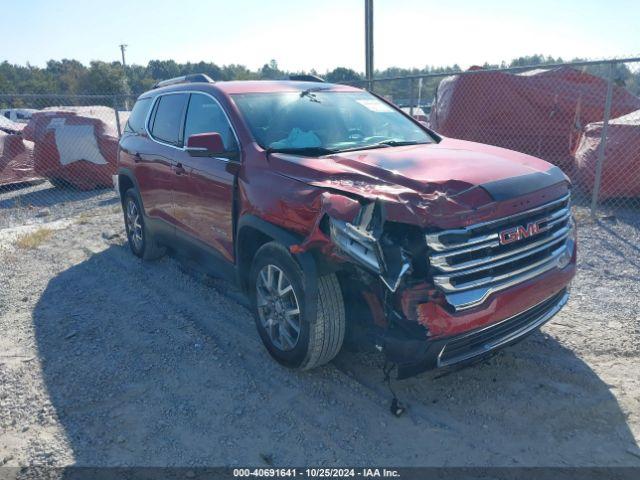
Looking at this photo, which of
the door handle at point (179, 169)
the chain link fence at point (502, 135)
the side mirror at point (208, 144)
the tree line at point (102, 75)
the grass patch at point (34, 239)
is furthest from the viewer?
the tree line at point (102, 75)

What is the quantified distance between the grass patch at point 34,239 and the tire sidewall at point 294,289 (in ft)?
16.6

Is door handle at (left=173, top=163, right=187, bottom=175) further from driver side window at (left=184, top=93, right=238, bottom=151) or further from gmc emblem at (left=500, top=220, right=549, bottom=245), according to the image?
gmc emblem at (left=500, top=220, right=549, bottom=245)

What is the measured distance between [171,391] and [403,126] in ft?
9.51

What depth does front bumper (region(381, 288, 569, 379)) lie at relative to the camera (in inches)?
113

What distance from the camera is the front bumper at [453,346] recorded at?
2861 millimetres

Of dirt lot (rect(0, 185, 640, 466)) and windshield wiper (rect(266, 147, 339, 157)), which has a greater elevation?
windshield wiper (rect(266, 147, 339, 157))

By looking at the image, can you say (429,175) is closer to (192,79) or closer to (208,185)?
(208,185)

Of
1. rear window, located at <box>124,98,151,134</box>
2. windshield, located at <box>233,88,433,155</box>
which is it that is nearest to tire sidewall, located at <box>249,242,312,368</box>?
windshield, located at <box>233,88,433,155</box>

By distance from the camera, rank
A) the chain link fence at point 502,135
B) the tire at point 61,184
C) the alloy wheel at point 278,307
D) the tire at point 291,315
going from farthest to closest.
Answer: the tire at point 61,184
the chain link fence at point 502,135
the alloy wheel at point 278,307
the tire at point 291,315

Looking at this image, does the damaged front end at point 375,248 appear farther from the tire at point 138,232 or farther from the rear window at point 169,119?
the tire at point 138,232

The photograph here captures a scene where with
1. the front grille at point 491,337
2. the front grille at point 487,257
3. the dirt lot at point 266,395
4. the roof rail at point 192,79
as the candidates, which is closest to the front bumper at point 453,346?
the front grille at point 491,337

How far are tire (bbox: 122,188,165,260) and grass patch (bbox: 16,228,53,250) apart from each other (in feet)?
6.04

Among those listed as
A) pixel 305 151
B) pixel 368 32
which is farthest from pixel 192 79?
pixel 368 32

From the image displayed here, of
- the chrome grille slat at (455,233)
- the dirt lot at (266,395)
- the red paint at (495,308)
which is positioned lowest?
the dirt lot at (266,395)
